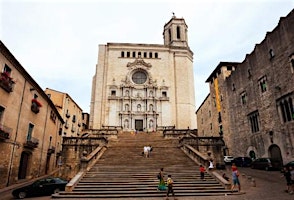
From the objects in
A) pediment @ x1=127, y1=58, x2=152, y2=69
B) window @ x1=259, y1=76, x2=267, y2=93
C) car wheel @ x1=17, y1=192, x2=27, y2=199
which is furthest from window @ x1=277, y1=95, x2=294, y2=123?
pediment @ x1=127, y1=58, x2=152, y2=69

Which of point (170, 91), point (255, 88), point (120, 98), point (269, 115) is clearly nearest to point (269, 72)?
point (255, 88)

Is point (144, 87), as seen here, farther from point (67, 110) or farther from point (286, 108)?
point (286, 108)

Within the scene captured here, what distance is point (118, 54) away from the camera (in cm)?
4625

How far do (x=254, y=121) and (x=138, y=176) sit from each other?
1750 cm

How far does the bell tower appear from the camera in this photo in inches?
1964

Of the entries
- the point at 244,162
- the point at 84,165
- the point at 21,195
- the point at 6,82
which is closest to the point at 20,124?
the point at 6,82

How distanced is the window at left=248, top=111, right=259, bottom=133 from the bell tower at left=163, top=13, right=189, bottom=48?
2913 cm

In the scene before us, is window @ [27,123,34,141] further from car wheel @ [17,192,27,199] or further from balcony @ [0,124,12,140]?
car wheel @ [17,192,27,199]

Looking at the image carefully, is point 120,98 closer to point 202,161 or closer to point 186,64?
point 186,64

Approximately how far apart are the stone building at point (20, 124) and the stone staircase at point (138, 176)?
759 centimetres

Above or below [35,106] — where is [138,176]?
Answer: below

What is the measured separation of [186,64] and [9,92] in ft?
124

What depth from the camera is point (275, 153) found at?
21047mm

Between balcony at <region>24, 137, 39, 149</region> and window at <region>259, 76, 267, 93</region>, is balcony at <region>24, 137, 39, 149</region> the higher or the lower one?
the lower one
